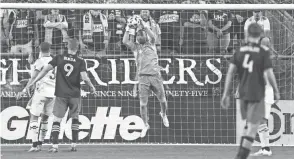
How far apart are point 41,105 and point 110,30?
2.52m

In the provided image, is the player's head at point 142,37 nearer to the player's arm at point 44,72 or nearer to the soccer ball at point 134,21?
the soccer ball at point 134,21

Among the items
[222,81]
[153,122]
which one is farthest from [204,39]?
[153,122]

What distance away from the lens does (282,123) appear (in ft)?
56.7

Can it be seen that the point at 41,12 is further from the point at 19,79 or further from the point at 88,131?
the point at 88,131

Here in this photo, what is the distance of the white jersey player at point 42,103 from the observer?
15.7 metres

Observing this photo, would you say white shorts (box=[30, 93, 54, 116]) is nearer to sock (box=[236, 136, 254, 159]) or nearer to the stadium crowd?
the stadium crowd

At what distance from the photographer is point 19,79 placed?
17391 millimetres

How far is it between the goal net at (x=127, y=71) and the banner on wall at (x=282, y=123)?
0.07ft

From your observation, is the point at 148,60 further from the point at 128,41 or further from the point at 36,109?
the point at 36,109

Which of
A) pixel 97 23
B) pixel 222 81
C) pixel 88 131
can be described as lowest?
pixel 88 131

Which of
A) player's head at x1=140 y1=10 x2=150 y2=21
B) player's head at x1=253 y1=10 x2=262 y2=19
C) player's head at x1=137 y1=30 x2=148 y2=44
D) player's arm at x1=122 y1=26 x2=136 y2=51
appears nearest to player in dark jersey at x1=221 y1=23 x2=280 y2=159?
player's head at x1=137 y1=30 x2=148 y2=44

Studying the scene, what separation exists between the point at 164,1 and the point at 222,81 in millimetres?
2576

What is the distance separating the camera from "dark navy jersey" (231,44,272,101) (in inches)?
449

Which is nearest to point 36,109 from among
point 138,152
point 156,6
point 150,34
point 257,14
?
point 138,152
